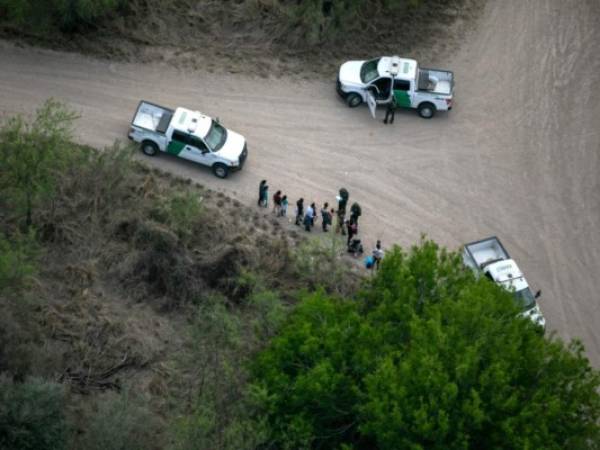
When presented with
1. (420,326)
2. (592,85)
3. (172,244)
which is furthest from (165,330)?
(592,85)

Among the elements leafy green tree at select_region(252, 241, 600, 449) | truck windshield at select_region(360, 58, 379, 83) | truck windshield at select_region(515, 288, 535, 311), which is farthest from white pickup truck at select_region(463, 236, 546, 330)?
truck windshield at select_region(360, 58, 379, 83)

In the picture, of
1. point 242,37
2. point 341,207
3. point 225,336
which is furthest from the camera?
point 242,37

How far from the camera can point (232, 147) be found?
119 feet

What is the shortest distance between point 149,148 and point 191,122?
5.98 ft

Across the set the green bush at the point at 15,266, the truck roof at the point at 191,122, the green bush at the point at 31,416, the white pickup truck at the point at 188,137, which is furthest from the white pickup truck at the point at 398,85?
the green bush at the point at 31,416

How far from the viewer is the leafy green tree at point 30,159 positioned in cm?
3177

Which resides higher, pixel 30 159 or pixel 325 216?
pixel 325 216

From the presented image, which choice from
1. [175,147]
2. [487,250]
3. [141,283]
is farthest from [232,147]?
[487,250]

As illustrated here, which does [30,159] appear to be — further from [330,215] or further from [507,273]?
[507,273]

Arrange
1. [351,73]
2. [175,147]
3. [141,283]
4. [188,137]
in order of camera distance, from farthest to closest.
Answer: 1. [351,73]
2. [175,147]
3. [188,137]
4. [141,283]

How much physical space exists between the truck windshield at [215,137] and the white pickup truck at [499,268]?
366 inches

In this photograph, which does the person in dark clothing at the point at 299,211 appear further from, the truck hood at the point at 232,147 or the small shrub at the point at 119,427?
the small shrub at the point at 119,427

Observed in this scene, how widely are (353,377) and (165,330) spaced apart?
6.95 metres

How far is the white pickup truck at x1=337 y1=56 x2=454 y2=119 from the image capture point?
38750 mm
